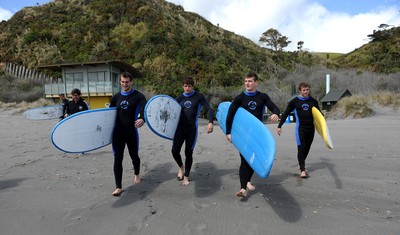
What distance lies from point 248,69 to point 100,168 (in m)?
31.4

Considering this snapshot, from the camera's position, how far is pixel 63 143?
405cm

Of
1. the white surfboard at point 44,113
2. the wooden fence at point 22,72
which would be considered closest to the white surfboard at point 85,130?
the white surfboard at point 44,113

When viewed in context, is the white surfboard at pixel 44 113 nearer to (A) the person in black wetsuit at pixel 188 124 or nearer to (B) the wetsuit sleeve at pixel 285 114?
(A) the person in black wetsuit at pixel 188 124

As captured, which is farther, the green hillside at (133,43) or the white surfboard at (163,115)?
the green hillside at (133,43)

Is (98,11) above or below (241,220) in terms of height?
above

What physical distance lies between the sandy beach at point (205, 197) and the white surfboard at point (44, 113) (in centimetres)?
115

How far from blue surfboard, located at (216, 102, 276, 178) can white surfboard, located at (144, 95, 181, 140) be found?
0.93 m

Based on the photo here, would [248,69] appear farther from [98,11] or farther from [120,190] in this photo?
[120,190]

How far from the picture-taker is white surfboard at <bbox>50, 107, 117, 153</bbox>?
4.03m

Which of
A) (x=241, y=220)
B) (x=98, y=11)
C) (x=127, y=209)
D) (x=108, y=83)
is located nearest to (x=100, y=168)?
(x=127, y=209)

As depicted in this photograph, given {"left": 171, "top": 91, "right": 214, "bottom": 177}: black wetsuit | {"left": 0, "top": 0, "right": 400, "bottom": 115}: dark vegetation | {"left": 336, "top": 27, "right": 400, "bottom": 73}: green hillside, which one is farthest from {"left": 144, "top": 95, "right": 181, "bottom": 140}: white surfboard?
{"left": 336, "top": 27, "right": 400, "bottom": 73}: green hillside

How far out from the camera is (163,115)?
4312 millimetres

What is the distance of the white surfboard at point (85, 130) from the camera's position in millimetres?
4031

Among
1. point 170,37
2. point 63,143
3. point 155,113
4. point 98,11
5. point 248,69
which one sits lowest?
point 63,143
